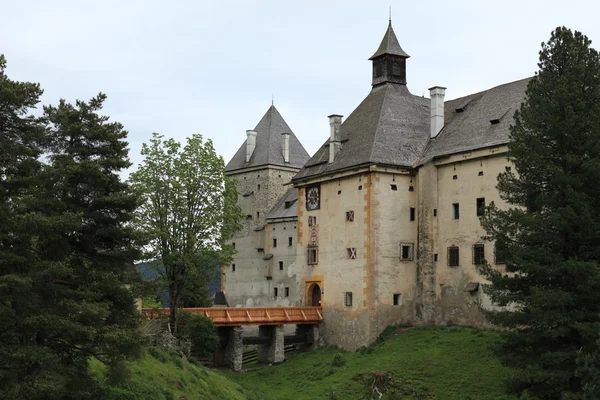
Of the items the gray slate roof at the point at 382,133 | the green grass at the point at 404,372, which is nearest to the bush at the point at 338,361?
the green grass at the point at 404,372

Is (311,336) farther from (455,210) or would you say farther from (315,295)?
(455,210)

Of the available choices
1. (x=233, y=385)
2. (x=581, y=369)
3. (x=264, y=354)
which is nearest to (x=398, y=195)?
(x=264, y=354)

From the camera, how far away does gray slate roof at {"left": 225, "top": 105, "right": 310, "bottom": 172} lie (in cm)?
6550

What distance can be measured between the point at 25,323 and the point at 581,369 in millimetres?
15672

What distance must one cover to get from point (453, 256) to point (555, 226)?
623 inches

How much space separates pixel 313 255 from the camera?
49344 millimetres

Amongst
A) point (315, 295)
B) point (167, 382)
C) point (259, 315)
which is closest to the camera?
point (167, 382)

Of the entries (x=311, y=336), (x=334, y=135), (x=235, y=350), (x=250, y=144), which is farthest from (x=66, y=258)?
(x=250, y=144)

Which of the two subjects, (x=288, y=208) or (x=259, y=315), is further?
(x=288, y=208)

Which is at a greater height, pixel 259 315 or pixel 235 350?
pixel 259 315

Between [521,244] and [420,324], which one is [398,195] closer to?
[420,324]

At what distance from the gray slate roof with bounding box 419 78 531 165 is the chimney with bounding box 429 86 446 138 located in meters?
0.37

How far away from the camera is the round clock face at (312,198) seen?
49.4 metres

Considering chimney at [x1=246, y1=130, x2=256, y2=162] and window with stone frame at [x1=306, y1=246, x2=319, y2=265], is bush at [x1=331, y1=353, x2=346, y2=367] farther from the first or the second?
chimney at [x1=246, y1=130, x2=256, y2=162]
